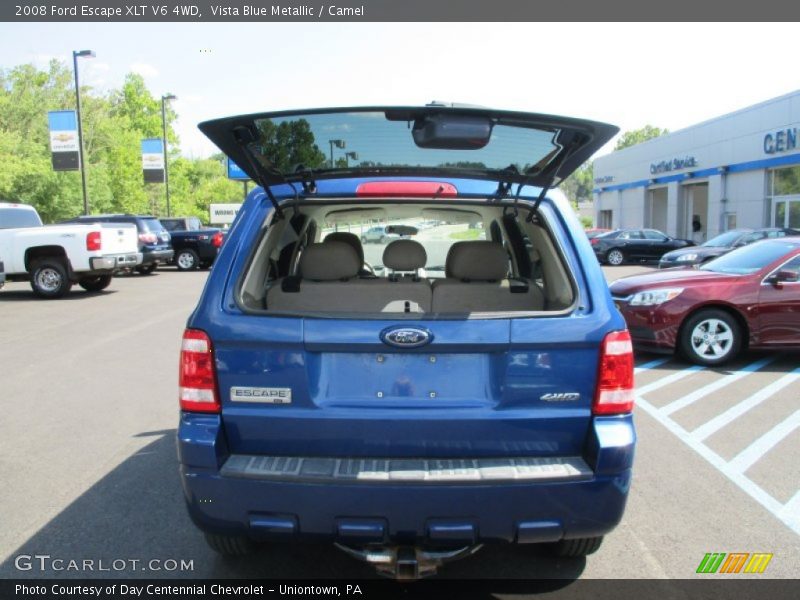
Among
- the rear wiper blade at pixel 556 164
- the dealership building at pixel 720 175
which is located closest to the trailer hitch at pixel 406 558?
the rear wiper blade at pixel 556 164

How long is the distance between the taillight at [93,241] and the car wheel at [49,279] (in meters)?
0.75

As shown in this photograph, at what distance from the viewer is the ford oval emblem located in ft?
8.48

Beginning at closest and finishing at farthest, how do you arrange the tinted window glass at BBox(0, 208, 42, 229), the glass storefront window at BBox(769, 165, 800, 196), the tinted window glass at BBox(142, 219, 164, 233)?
the tinted window glass at BBox(0, 208, 42, 229), the tinted window glass at BBox(142, 219, 164, 233), the glass storefront window at BBox(769, 165, 800, 196)

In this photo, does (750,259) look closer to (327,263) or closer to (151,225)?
(327,263)

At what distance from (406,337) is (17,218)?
1507 cm

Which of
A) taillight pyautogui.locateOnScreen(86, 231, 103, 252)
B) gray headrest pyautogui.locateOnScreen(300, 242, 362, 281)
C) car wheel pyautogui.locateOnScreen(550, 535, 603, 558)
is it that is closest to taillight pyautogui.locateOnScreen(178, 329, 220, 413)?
gray headrest pyautogui.locateOnScreen(300, 242, 362, 281)

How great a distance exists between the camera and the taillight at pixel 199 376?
104 inches

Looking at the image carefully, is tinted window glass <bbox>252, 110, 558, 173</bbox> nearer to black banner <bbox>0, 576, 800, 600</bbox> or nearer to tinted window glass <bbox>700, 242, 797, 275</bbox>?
black banner <bbox>0, 576, 800, 600</bbox>

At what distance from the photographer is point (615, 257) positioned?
82.0 feet

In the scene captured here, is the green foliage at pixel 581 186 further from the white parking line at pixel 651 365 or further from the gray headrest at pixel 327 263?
the gray headrest at pixel 327 263

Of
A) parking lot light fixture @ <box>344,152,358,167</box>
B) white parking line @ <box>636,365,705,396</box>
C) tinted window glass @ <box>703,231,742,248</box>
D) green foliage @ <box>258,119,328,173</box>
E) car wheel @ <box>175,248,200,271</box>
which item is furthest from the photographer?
car wheel @ <box>175,248,200,271</box>

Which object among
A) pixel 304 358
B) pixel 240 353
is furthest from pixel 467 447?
pixel 240 353

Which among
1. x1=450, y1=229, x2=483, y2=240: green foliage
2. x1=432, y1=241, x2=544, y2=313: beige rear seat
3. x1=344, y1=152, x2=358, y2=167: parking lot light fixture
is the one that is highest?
x1=344, y1=152, x2=358, y2=167: parking lot light fixture

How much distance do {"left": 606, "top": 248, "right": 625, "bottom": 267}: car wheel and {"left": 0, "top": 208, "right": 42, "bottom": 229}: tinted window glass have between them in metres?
18.7
